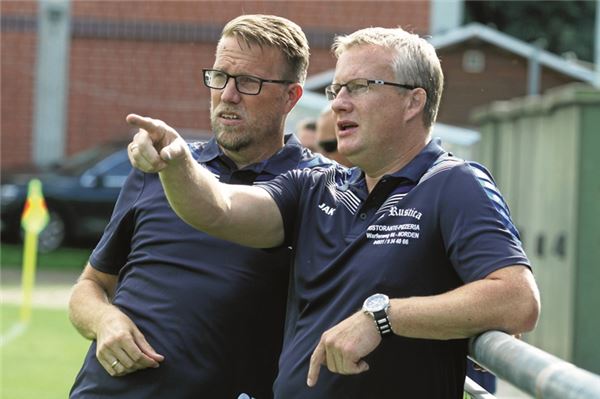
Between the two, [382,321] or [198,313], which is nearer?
[382,321]

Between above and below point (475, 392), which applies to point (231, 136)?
above

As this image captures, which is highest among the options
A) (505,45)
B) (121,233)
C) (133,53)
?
(505,45)

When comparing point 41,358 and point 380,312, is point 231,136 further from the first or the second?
point 41,358

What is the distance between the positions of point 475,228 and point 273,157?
1371 millimetres

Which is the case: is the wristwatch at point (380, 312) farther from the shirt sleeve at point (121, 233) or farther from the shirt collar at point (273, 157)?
the shirt sleeve at point (121, 233)

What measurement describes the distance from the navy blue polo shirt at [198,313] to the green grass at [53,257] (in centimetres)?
1675

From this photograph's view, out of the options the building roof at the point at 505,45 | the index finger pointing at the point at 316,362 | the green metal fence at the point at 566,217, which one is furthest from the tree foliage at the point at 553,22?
the index finger pointing at the point at 316,362

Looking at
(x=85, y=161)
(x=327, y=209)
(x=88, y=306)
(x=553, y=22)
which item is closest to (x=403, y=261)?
(x=327, y=209)

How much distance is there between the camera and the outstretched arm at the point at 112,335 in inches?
169

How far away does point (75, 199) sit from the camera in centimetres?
A: 2323

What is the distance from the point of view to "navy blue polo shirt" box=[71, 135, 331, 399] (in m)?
4.37

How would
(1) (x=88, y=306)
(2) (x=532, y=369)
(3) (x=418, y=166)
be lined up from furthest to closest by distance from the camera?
1. (1) (x=88, y=306)
2. (3) (x=418, y=166)
3. (2) (x=532, y=369)

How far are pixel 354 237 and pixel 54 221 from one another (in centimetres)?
2012

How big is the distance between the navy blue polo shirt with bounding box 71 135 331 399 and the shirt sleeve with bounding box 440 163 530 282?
2.92 feet
